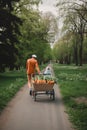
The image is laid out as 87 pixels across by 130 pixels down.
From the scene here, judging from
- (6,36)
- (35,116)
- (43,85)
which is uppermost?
(6,36)

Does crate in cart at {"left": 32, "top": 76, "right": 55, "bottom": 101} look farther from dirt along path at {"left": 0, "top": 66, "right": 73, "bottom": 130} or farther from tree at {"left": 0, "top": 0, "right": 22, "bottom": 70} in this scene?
tree at {"left": 0, "top": 0, "right": 22, "bottom": 70}

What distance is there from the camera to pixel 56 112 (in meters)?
12.9

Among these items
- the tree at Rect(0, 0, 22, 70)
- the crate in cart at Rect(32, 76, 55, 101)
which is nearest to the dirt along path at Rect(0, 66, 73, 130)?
the crate in cart at Rect(32, 76, 55, 101)

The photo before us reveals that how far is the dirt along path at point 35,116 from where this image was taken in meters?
10.3

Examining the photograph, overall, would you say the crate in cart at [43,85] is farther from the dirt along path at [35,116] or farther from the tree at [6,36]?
the tree at [6,36]

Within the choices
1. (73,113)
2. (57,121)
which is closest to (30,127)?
(57,121)

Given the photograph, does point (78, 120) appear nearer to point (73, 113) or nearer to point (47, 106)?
point (73, 113)

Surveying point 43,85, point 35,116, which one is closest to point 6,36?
point 43,85

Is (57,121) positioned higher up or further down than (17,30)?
further down

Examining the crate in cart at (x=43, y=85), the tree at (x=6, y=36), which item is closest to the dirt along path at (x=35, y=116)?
the crate in cart at (x=43, y=85)

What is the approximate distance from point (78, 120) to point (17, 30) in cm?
2355

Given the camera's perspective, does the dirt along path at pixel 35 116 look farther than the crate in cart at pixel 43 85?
No

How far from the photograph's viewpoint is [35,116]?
12.0 m

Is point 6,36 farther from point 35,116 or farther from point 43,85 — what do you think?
point 35,116
